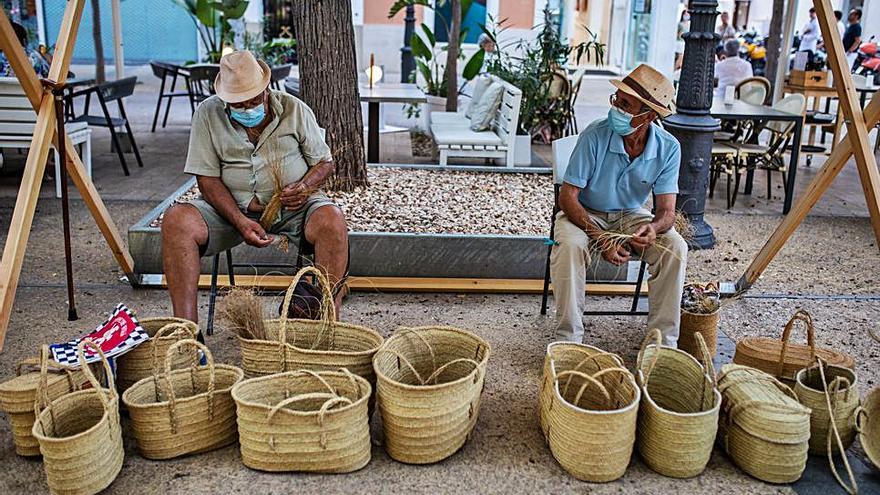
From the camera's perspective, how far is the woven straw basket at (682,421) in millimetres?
2718

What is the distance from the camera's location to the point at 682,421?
8.87 feet

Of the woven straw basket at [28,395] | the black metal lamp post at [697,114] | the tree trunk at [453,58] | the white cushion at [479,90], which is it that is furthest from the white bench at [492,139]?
the woven straw basket at [28,395]

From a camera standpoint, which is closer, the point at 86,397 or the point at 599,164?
the point at 86,397

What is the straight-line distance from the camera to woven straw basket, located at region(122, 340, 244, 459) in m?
2.74

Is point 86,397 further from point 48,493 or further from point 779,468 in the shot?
point 779,468

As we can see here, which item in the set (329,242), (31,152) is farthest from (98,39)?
(329,242)

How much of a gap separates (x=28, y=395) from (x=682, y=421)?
215cm

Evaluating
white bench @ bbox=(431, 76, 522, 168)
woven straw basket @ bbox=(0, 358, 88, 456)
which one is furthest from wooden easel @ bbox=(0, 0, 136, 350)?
white bench @ bbox=(431, 76, 522, 168)

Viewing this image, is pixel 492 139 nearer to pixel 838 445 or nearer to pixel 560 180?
pixel 560 180

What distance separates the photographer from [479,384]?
2879mm

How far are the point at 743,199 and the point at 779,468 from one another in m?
4.69

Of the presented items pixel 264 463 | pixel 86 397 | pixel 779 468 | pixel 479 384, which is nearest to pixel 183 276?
pixel 86 397

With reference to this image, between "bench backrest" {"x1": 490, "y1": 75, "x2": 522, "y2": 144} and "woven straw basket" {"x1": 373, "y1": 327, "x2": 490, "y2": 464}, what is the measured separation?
4154mm

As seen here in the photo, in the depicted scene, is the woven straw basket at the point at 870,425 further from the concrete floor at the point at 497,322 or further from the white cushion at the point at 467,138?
the white cushion at the point at 467,138
